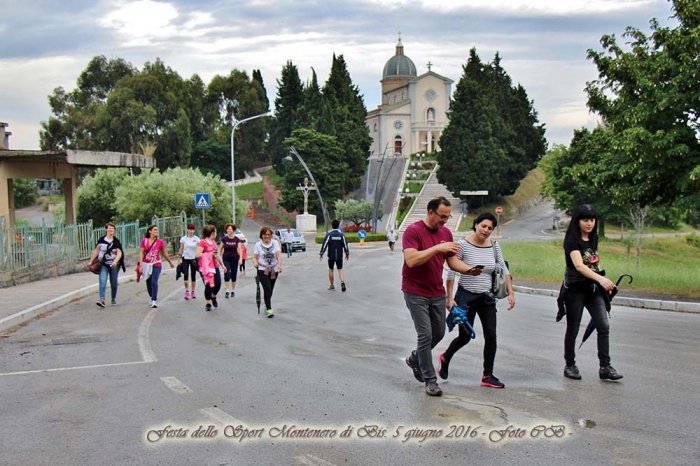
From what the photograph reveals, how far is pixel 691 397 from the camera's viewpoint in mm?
6734

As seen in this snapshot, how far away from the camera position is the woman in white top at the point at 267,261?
1328 cm

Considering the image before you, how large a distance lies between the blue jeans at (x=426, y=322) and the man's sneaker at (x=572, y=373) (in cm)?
150

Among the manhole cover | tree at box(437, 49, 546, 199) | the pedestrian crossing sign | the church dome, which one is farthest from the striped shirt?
the church dome

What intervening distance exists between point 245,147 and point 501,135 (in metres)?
43.4

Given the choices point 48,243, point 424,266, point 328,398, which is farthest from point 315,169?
point 328,398

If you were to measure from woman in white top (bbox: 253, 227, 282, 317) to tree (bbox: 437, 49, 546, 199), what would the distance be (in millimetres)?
57875

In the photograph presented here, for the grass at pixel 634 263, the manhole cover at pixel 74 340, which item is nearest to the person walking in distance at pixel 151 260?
the manhole cover at pixel 74 340

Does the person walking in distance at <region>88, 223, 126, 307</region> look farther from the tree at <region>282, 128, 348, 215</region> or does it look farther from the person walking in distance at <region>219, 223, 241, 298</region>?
the tree at <region>282, 128, 348, 215</region>

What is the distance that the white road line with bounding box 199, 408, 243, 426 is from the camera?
6076 mm

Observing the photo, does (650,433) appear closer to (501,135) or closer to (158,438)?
(158,438)

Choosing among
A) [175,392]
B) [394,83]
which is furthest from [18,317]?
[394,83]

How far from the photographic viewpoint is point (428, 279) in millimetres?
7047

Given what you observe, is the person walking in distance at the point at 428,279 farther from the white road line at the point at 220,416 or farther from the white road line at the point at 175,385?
the white road line at the point at 175,385

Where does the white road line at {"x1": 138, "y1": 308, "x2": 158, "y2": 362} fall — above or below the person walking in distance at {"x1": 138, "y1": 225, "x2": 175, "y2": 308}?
below
